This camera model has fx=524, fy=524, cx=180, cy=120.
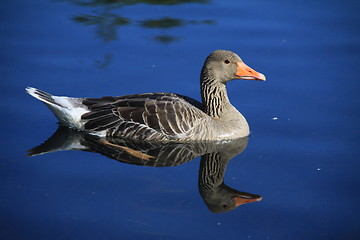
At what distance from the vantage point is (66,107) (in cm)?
953

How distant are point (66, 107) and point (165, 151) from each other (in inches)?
78.5

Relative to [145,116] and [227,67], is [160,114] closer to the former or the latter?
[145,116]

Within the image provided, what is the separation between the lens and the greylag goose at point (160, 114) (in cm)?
949

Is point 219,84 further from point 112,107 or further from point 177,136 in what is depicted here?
point 112,107

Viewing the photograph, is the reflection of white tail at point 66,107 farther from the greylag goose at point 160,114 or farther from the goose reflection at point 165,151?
the goose reflection at point 165,151

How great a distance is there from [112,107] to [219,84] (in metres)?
2.05

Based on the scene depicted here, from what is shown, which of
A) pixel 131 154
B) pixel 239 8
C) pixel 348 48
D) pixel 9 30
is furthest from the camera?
pixel 239 8

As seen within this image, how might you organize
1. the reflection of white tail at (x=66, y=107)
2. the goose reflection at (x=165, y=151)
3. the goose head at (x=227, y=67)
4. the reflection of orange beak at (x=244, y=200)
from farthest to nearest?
the goose head at (x=227, y=67) → the reflection of white tail at (x=66, y=107) → the goose reflection at (x=165, y=151) → the reflection of orange beak at (x=244, y=200)

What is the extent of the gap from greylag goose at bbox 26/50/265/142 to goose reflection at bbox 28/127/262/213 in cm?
15

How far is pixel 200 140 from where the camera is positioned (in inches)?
377

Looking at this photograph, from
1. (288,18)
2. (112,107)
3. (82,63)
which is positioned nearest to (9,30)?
(82,63)

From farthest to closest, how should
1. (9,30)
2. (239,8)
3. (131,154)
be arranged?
(239,8) → (9,30) → (131,154)

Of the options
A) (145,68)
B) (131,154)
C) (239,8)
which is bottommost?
(131,154)

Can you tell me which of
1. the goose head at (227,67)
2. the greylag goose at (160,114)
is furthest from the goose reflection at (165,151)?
the goose head at (227,67)
